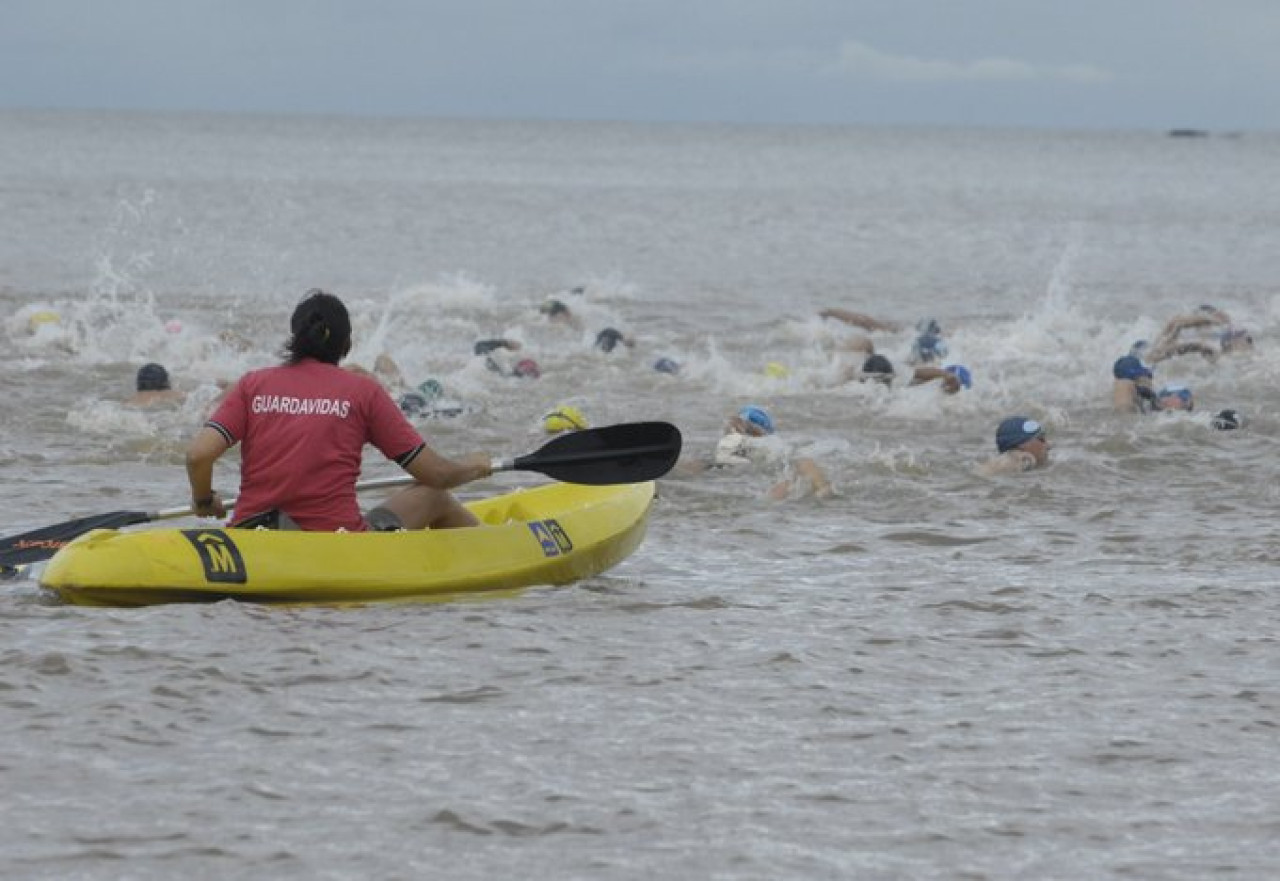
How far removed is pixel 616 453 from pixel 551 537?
62 cm

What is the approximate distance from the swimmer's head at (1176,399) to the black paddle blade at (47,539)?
9786mm

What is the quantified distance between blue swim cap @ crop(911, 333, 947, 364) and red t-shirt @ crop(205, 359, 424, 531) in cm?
1182

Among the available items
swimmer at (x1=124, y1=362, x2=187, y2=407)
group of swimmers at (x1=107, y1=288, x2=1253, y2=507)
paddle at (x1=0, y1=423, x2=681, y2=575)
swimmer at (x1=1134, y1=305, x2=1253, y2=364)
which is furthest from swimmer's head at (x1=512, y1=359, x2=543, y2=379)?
paddle at (x1=0, y1=423, x2=681, y2=575)

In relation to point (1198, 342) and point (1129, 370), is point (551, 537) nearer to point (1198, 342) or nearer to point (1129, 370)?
point (1129, 370)

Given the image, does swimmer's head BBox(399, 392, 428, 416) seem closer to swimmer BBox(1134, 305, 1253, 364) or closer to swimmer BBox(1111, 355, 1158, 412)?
swimmer BBox(1111, 355, 1158, 412)

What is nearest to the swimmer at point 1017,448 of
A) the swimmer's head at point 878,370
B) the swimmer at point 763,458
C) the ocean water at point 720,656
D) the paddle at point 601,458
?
the ocean water at point 720,656

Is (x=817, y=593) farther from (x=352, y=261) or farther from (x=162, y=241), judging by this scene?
(x=162, y=241)

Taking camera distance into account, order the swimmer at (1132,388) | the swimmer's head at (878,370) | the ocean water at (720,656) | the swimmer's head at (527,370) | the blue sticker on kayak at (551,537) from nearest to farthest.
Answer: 1. the ocean water at (720,656)
2. the blue sticker on kayak at (551,537)
3. the swimmer at (1132,388)
4. the swimmer's head at (878,370)
5. the swimmer's head at (527,370)

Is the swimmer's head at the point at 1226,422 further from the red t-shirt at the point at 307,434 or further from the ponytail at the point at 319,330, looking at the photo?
the ponytail at the point at 319,330

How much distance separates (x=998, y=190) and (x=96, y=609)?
280 ft

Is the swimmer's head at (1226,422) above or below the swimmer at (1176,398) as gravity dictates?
A: below

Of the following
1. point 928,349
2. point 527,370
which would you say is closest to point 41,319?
point 527,370

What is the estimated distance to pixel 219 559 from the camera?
9.53 metres

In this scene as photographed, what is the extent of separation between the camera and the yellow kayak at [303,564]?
9.44 meters
